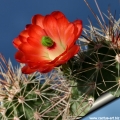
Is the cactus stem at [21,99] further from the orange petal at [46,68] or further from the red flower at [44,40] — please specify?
the orange petal at [46,68]

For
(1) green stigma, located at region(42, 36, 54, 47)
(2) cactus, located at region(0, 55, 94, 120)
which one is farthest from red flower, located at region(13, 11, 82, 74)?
(2) cactus, located at region(0, 55, 94, 120)

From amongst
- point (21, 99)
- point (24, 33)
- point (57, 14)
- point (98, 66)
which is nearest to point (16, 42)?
point (24, 33)

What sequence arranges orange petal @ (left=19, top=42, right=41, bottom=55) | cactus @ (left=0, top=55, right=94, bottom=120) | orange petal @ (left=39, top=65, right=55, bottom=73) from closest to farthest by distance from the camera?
orange petal @ (left=39, top=65, right=55, bottom=73), orange petal @ (left=19, top=42, right=41, bottom=55), cactus @ (left=0, top=55, right=94, bottom=120)

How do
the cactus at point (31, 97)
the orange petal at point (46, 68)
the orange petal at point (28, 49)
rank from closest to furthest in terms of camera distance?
1. the orange petal at point (46, 68)
2. the orange petal at point (28, 49)
3. the cactus at point (31, 97)

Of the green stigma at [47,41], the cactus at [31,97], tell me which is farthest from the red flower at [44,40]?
the cactus at [31,97]

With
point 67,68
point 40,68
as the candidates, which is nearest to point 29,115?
point 67,68

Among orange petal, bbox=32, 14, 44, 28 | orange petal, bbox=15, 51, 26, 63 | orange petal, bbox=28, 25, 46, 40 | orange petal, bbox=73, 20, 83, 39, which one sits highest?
orange petal, bbox=32, 14, 44, 28

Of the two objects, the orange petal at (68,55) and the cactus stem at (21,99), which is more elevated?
the orange petal at (68,55)

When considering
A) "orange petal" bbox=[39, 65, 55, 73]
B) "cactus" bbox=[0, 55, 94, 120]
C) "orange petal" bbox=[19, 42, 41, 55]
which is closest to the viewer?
"orange petal" bbox=[39, 65, 55, 73]

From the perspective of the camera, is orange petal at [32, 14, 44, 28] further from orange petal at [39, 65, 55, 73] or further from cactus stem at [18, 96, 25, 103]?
cactus stem at [18, 96, 25, 103]
